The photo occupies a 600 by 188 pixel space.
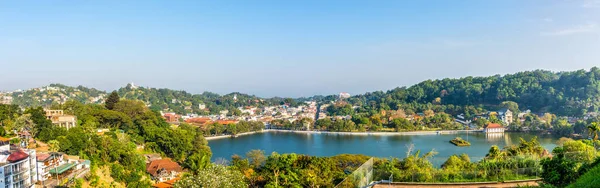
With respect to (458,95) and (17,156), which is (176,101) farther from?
(17,156)

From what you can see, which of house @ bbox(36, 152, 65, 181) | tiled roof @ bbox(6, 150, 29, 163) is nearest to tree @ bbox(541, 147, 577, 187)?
tiled roof @ bbox(6, 150, 29, 163)

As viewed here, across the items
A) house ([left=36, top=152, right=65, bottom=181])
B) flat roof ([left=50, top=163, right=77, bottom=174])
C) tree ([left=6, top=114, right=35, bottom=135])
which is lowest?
flat roof ([left=50, top=163, right=77, bottom=174])

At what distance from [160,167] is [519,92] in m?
42.1

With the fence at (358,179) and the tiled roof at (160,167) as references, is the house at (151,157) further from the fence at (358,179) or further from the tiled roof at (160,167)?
the fence at (358,179)

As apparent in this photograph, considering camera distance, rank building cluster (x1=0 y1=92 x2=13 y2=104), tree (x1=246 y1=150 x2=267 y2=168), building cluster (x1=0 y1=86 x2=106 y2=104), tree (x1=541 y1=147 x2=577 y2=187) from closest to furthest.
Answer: tree (x1=541 y1=147 x2=577 y2=187), tree (x1=246 y1=150 x2=267 y2=168), building cluster (x1=0 y1=92 x2=13 y2=104), building cluster (x1=0 y1=86 x2=106 y2=104)

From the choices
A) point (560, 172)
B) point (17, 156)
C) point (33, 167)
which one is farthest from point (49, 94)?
point (560, 172)

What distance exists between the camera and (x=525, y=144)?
12367 millimetres

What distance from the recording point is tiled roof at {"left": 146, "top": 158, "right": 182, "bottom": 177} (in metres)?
13.3

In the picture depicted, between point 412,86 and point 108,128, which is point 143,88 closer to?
point 412,86

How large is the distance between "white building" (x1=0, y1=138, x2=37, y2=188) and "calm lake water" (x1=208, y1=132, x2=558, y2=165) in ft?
43.7

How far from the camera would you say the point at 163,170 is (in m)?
13.4

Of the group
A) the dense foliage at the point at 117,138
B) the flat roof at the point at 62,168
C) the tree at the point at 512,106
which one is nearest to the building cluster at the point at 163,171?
the dense foliage at the point at 117,138

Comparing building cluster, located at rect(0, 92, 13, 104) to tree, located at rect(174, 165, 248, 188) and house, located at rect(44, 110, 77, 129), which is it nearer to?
house, located at rect(44, 110, 77, 129)

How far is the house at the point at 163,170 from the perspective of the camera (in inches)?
519
